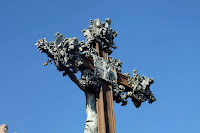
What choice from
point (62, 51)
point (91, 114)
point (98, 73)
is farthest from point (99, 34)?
point (91, 114)

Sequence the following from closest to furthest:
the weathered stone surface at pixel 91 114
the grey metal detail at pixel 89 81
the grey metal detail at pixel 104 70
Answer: the weathered stone surface at pixel 91 114
the grey metal detail at pixel 89 81
the grey metal detail at pixel 104 70

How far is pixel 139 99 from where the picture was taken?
9.33 meters

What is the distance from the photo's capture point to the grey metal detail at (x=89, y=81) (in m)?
7.88

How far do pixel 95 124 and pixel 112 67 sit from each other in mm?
1792

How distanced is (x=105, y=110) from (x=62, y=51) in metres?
1.62

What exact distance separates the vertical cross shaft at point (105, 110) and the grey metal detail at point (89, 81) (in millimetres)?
188

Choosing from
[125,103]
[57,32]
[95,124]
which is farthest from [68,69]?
[125,103]

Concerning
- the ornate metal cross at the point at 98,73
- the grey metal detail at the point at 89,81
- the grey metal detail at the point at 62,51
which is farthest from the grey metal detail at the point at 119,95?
the grey metal detail at the point at 62,51

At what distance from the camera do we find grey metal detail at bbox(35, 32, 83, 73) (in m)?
7.61

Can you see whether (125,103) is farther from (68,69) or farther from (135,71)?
(68,69)

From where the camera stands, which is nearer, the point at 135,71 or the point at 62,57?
the point at 62,57
